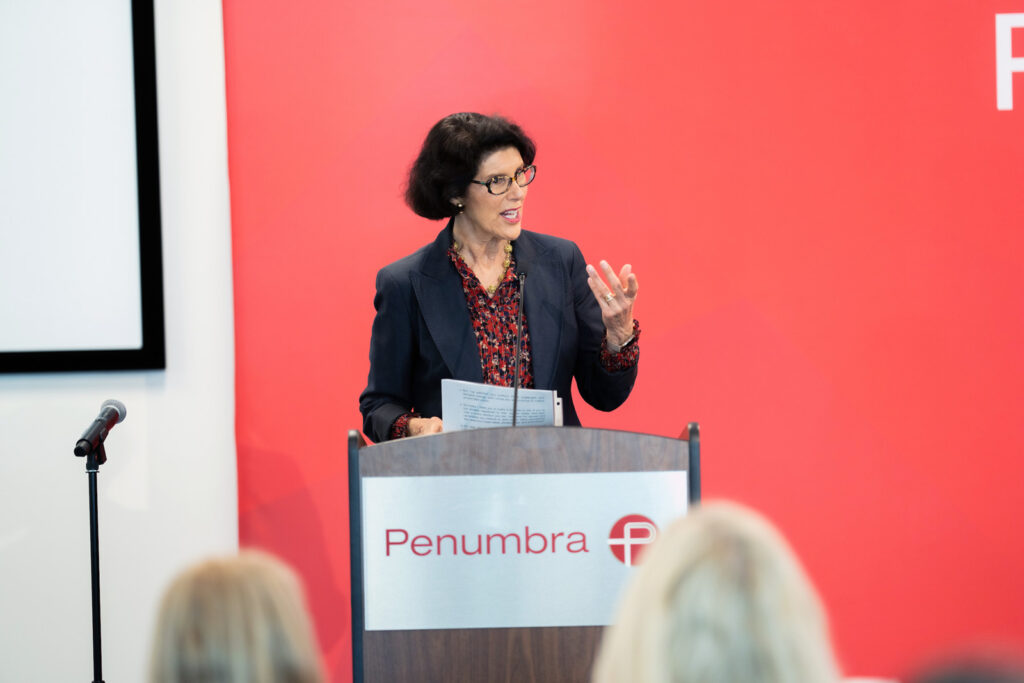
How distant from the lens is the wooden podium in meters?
1.78

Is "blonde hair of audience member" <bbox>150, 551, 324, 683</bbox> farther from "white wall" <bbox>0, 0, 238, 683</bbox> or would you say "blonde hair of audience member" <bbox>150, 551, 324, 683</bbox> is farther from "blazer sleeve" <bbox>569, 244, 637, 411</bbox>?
"white wall" <bbox>0, 0, 238, 683</bbox>

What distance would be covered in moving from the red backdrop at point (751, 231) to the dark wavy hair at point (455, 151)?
2.52 ft

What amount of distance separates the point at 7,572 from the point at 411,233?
5.51ft

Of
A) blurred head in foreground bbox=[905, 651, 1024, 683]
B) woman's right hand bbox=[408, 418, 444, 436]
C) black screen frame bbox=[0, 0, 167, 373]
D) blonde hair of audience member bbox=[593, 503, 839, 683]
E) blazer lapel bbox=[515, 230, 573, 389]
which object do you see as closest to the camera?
blurred head in foreground bbox=[905, 651, 1024, 683]

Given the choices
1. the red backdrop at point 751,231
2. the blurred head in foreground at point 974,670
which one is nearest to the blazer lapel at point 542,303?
the red backdrop at point 751,231

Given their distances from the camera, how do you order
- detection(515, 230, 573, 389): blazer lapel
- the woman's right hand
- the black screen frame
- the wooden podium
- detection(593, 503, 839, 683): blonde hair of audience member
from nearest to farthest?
detection(593, 503, 839, 683): blonde hair of audience member < the wooden podium < the woman's right hand < detection(515, 230, 573, 389): blazer lapel < the black screen frame

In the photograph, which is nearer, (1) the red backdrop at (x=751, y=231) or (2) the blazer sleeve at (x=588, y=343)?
(2) the blazer sleeve at (x=588, y=343)

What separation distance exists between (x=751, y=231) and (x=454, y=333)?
4.20 feet

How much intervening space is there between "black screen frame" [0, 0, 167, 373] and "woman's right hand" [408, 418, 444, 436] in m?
1.37

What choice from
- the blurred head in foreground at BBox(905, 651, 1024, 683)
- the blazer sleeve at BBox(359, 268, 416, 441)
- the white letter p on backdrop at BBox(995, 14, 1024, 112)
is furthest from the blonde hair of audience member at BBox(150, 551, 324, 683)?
the white letter p on backdrop at BBox(995, 14, 1024, 112)

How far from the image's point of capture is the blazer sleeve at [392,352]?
250 centimetres

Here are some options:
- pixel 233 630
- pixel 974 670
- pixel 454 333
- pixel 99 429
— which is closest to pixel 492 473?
pixel 454 333

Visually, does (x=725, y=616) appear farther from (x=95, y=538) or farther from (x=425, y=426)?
(x=95, y=538)

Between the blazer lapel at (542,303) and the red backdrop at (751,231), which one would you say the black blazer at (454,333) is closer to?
the blazer lapel at (542,303)
